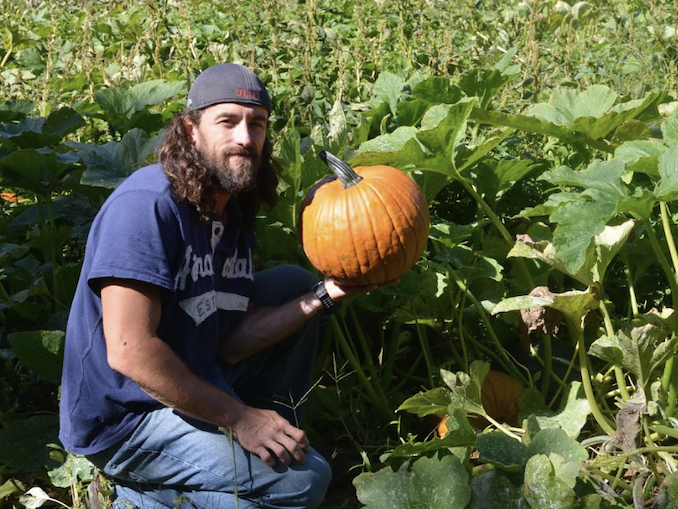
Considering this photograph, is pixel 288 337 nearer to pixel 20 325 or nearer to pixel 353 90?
pixel 20 325

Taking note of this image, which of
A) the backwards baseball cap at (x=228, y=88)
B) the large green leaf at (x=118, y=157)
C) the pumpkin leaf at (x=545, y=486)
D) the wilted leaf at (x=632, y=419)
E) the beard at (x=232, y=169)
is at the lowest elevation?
the wilted leaf at (x=632, y=419)

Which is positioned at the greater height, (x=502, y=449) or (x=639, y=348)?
(x=639, y=348)

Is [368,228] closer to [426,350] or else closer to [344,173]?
[344,173]

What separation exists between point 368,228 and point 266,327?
0.44 m

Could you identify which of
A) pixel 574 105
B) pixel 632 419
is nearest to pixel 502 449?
pixel 632 419

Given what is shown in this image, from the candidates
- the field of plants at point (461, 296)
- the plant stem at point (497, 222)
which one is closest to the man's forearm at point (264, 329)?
the field of plants at point (461, 296)

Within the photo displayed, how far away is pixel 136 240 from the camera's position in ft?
6.50

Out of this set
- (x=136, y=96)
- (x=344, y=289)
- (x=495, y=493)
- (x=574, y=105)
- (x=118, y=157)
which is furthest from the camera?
(x=136, y=96)

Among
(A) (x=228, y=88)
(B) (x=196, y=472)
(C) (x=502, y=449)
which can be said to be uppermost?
(A) (x=228, y=88)

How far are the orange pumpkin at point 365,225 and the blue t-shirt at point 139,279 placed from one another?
10.4 inches

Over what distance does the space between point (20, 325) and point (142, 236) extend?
3.42 ft

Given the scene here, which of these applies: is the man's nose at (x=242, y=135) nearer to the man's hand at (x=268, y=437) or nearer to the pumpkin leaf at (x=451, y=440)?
the man's hand at (x=268, y=437)

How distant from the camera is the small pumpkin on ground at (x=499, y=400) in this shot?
258 cm

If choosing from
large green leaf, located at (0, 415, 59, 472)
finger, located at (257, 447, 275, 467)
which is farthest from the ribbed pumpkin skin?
large green leaf, located at (0, 415, 59, 472)
